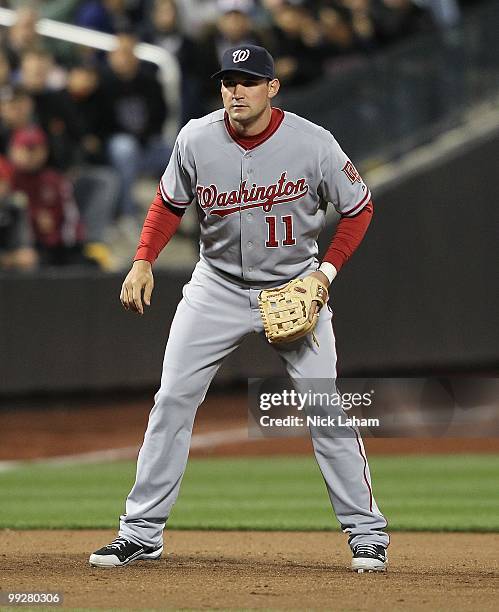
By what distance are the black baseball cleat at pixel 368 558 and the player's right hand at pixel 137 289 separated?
122 centimetres

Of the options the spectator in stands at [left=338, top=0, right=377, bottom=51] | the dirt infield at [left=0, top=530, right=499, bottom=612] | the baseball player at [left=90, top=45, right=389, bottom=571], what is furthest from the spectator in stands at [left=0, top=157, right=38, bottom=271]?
the baseball player at [left=90, top=45, right=389, bottom=571]

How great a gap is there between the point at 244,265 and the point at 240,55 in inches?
31.0

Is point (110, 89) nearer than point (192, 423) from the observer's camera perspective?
No

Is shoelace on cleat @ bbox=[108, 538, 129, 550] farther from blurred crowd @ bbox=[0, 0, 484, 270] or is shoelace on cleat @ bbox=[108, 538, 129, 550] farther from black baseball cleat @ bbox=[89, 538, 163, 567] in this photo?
blurred crowd @ bbox=[0, 0, 484, 270]

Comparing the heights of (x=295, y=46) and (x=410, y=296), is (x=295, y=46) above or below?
above

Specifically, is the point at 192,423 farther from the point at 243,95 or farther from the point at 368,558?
Result: the point at 243,95

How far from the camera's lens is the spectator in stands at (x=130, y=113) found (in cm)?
1137

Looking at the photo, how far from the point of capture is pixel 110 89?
11469 millimetres

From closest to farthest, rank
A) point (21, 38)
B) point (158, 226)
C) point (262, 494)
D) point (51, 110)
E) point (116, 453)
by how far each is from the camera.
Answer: point (158, 226)
point (262, 494)
point (116, 453)
point (51, 110)
point (21, 38)

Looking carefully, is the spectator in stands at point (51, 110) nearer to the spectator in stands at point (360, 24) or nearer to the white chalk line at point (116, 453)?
the white chalk line at point (116, 453)

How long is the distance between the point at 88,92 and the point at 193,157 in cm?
680

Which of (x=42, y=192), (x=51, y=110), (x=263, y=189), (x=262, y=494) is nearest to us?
(x=263, y=189)

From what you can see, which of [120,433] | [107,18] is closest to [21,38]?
[107,18]

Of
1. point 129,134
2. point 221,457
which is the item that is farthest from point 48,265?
point 221,457
